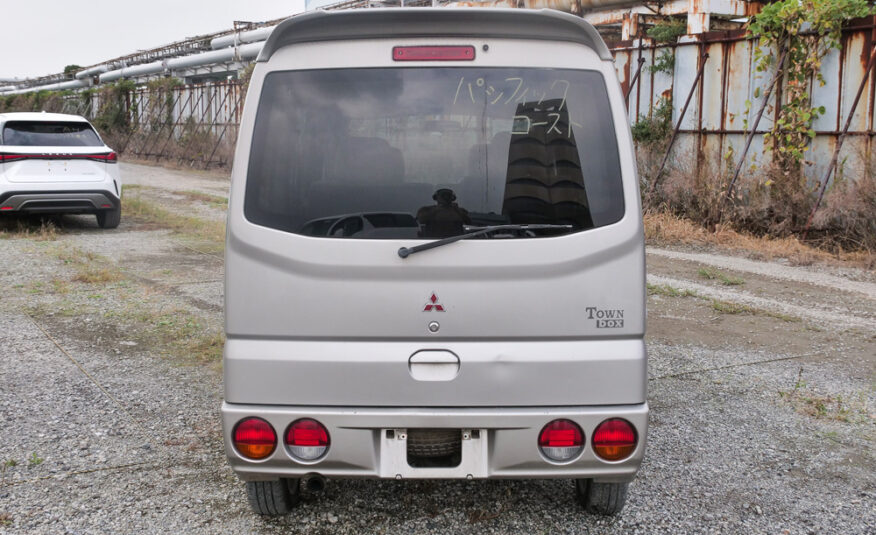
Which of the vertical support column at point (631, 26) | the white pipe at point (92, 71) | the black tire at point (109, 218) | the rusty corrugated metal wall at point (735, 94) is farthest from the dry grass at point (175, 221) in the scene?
the white pipe at point (92, 71)

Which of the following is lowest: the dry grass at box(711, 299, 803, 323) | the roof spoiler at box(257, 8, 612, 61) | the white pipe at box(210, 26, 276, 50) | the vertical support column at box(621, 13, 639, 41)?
the dry grass at box(711, 299, 803, 323)

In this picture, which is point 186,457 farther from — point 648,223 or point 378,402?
point 648,223

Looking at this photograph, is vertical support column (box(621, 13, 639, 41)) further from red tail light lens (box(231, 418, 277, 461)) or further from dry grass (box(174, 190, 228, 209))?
red tail light lens (box(231, 418, 277, 461))

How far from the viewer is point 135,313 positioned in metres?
7.89

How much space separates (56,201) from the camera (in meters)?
12.5

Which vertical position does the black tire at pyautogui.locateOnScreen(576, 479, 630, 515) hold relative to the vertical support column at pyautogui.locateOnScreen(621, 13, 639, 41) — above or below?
below

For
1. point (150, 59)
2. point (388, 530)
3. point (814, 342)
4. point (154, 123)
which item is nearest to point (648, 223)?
point (814, 342)

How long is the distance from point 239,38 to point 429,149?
1214 inches

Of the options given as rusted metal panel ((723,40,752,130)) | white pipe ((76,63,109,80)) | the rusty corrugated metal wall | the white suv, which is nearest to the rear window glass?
the white suv

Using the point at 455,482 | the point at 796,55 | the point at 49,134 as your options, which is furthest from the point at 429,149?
the point at 49,134

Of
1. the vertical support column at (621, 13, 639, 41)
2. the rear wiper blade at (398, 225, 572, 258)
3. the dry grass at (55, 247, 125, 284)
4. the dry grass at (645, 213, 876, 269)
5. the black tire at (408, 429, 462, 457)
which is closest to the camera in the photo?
the rear wiper blade at (398, 225, 572, 258)

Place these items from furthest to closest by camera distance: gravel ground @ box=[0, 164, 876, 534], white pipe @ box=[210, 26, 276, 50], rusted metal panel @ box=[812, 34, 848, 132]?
white pipe @ box=[210, 26, 276, 50] < rusted metal panel @ box=[812, 34, 848, 132] < gravel ground @ box=[0, 164, 876, 534]

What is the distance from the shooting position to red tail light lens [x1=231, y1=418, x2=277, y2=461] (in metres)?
3.22

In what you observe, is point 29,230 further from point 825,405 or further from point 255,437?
point 825,405
